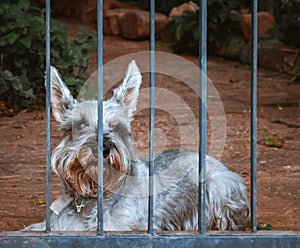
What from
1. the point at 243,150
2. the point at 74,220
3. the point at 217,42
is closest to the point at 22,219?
the point at 74,220

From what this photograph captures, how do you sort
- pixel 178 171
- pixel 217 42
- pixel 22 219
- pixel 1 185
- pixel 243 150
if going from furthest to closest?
pixel 217 42 → pixel 243 150 → pixel 1 185 → pixel 22 219 → pixel 178 171

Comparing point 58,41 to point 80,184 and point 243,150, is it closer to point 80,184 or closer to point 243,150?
point 243,150

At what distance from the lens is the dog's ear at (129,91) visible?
4.93 meters

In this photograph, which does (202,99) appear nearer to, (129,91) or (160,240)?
(160,240)

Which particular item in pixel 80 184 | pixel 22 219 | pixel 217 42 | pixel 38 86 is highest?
pixel 217 42

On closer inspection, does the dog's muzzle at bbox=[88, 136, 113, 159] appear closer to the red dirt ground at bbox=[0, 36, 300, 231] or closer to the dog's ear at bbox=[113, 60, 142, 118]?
the dog's ear at bbox=[113, 60, 142, 118]

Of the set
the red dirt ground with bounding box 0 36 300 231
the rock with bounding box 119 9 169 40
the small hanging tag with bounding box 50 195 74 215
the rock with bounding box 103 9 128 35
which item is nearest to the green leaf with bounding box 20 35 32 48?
the red dirt ground with bounding box 0 36 300 231

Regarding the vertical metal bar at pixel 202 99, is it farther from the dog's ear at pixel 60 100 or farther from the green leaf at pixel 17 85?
the green leaf at pixel 17 85

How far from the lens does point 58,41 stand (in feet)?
34.2

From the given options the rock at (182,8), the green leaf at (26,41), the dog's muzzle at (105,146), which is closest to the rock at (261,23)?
the rock at (182,8)

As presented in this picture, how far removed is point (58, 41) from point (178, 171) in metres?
5.43

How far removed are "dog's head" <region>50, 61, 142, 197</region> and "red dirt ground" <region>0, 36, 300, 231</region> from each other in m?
1.07

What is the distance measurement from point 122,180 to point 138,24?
1241 cm

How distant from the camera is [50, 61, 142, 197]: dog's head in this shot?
4.54 m
